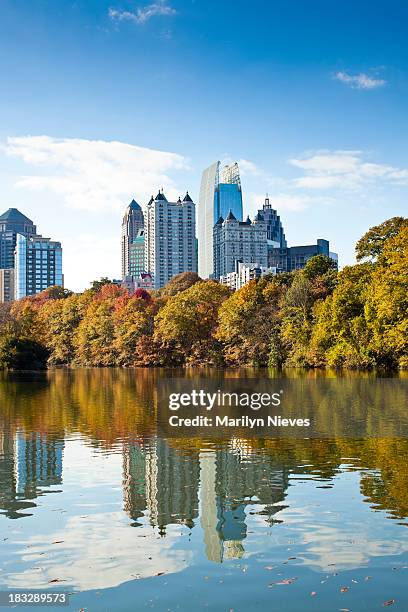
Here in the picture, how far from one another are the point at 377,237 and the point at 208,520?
43.1 m

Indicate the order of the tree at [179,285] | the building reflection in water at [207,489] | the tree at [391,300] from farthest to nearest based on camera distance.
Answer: the tree at [179,285] → the tree at [391,300] → the building reflection in water at [207,489]

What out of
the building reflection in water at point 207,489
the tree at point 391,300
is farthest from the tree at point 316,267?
the building reflection in water at point 207,489

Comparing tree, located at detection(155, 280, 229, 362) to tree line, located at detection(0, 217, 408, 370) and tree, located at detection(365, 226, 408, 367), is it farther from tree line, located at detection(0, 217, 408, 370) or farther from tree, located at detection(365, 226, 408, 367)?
tree, located at detection(365, 226, 408, 367)

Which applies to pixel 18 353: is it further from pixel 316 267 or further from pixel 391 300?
pixel 391 300

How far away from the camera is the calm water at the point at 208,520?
773 centimetres

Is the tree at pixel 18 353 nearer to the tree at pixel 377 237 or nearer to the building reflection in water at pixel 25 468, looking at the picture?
the tree at pixel 377 237

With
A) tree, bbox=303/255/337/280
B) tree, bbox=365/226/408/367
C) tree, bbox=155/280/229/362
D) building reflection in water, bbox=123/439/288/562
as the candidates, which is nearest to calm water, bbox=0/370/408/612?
building reflection in water, bbox=123/439/288/562

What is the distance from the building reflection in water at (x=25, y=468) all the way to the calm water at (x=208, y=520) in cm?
4

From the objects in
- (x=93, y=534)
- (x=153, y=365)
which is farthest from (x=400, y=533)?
(x=153, y=365)

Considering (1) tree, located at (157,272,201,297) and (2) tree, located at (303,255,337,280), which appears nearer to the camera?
(2) tree, located at (303,255,337,280)

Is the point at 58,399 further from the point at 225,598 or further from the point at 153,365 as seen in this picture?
the point at 153,365

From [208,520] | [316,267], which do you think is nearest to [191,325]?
[316,267]

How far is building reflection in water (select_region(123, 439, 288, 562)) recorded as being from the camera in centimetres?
995

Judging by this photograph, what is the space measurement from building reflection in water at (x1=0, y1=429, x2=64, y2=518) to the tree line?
30.5 m
